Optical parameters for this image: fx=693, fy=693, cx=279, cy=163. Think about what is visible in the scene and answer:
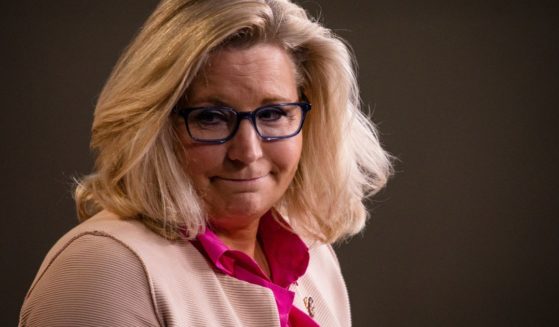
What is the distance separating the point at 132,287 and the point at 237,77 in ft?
1.42

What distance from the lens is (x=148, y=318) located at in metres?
1.16

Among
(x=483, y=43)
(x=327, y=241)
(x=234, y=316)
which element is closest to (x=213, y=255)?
(x=234, y=316)

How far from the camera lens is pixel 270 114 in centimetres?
138

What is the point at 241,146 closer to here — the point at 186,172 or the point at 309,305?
the point at 186,172

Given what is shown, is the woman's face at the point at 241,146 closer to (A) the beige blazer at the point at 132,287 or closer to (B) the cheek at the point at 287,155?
(B) the cheek at the point at 287,155

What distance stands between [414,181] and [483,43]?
0.56 m

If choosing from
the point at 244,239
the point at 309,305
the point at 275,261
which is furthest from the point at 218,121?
the point at 309,305

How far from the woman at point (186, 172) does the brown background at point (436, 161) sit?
0.82m

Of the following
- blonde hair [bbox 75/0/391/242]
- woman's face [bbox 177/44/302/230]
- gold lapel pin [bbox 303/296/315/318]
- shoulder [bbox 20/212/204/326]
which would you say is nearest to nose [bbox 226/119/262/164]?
woman's face [bbox 177/44/302/230]

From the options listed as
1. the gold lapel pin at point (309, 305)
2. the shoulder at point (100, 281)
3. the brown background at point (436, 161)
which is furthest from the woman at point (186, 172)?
the brown background at point (436, 161)

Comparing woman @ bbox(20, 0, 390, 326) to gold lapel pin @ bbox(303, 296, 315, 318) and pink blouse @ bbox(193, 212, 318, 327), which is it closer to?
pink blouse @ bbox(193, 212, 318, 327)

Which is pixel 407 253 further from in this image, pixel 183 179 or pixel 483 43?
pixel 183 179

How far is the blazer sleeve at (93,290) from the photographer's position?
111 cm

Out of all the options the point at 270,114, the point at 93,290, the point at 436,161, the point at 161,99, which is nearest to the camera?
the point at 93,290
